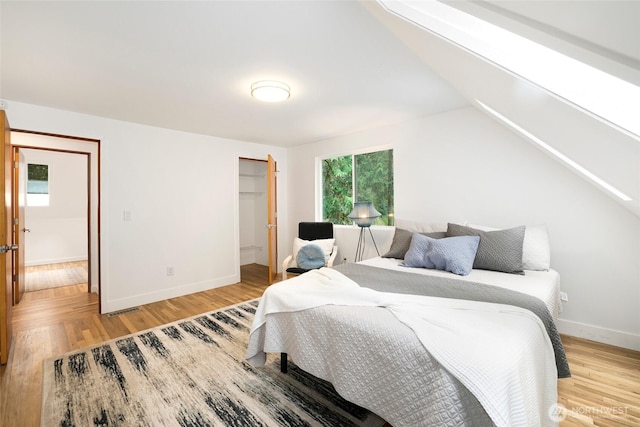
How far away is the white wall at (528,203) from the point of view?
2340 millimetres

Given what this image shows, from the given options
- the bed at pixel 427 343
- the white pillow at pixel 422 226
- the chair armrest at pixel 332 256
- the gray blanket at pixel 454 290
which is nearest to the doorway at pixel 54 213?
the chair armrest at pixel 332 256

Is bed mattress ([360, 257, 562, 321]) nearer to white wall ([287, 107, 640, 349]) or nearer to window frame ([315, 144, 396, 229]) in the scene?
white wall ([287, 107, 640, 349])

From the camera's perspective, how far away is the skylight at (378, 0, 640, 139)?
0.89m

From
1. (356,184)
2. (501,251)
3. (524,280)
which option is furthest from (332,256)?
(524,280)

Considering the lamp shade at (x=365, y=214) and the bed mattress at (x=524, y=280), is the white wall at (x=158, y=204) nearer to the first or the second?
the lamp shade at (x=365, y=214)

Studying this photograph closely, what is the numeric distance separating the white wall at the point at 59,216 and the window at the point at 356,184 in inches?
220

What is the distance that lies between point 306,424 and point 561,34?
6.54 feet

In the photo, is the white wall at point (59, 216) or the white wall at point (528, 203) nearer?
the white wall at point (528, 203)

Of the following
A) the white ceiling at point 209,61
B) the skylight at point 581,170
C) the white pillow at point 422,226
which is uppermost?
the white ceiling at point 209,61

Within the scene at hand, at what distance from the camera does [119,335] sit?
8.75 ft

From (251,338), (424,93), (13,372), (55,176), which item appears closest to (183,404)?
(251,338)

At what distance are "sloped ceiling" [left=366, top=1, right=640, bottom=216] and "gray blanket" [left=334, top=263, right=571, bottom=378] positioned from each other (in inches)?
32.9

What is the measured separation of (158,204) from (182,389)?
8.58ft

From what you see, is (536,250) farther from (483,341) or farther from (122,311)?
(122,311)
